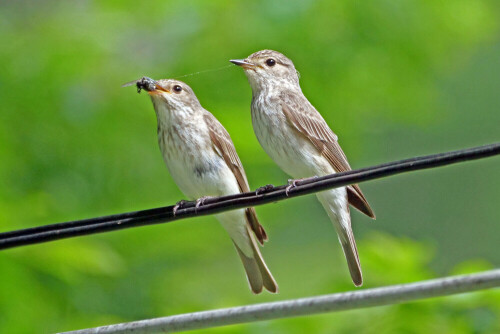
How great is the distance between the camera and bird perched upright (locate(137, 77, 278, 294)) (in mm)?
6852

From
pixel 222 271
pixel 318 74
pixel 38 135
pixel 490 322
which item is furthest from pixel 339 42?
pixel 222 271

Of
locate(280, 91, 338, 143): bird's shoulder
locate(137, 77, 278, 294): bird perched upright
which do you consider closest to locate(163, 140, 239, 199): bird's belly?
locate(137, 77, 278, 294): bird perched upright

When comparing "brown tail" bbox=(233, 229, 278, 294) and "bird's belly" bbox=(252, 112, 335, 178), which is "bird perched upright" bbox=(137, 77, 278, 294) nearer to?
"brown tail" bbox=(233, 229, 278, 294)

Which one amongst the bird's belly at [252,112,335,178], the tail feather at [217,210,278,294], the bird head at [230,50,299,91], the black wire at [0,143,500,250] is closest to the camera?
the black wire at [0,143,500,250]

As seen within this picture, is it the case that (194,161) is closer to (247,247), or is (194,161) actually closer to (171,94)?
(171,94)

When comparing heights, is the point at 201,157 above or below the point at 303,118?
below

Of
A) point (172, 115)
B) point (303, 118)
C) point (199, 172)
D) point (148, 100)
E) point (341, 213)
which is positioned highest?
point (172, 115)

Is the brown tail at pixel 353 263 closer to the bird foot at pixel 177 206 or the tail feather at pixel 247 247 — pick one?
the tail feather at pixel 247 247

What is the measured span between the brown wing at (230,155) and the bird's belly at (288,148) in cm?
27

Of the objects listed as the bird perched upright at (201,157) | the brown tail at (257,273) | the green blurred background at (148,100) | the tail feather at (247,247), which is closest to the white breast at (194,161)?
the bird perched upright at (201,157)

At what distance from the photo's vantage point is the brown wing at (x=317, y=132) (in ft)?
22.4

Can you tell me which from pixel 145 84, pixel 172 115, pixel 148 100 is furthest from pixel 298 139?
pixel 148 100

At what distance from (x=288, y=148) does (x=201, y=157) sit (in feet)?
2.13

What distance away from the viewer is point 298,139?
686 cm
